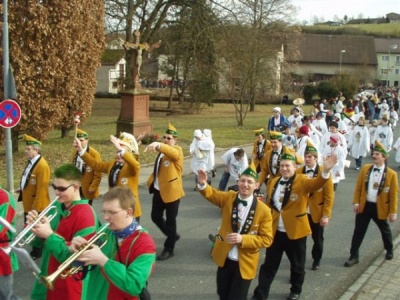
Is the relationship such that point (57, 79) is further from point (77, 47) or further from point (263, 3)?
point (263, 3)

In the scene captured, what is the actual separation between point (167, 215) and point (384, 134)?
12.8 meters

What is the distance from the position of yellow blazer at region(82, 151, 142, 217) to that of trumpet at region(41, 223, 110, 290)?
119 inches

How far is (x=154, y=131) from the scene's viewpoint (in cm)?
2520

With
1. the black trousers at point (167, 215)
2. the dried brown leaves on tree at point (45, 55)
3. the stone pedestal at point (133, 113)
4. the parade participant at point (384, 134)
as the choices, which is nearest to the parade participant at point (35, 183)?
the black trousers at point (167, 215)

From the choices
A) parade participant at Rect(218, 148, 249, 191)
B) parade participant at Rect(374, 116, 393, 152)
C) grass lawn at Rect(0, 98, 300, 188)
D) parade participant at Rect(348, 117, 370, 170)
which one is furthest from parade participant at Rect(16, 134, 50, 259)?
parade participant at Rect(374, 116, 393, 152)

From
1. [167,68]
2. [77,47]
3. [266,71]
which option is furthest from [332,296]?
[167,68]

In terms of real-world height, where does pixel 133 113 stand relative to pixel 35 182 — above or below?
above

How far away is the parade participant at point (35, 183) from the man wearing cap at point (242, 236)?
3084 mm

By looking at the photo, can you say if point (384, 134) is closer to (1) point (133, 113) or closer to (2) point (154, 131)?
(1) point (133, 113)

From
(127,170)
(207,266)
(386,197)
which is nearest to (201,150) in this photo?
(207,266)

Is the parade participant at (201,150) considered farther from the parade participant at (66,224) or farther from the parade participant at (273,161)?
the parade participant at (66,224)

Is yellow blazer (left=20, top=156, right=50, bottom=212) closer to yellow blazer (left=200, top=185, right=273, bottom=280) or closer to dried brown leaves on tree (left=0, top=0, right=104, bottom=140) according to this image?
yellow blazer (left=200, top=185, right=273, bottom=280)

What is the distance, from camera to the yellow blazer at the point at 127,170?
6691 mm

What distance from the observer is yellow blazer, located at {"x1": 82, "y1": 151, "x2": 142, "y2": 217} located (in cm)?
669
